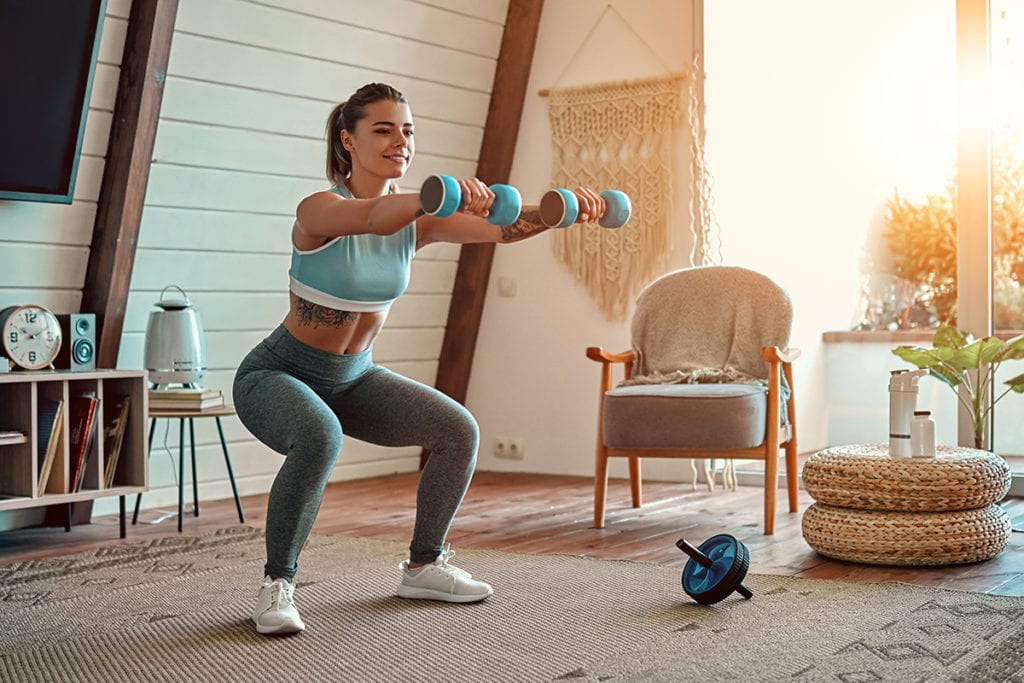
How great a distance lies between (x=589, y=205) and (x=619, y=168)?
272 centimetres

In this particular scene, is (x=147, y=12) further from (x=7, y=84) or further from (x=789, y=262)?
(x=789, y=262)

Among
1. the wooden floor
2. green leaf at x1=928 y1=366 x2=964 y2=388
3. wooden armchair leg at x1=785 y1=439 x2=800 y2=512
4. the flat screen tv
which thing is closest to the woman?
the wooden floor

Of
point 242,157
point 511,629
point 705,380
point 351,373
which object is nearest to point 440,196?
point 351,373

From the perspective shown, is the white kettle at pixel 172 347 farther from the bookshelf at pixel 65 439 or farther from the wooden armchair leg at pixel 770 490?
the wooden armchair leg at pixel 770 490

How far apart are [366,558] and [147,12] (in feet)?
6.03

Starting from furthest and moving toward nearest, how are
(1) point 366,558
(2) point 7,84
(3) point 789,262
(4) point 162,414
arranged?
(3) point 789,262, (4) point 162,414, (2) point 7,84, (1) point 366,558

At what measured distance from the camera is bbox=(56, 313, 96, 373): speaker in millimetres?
3809

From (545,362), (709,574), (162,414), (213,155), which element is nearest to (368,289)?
(709,574)

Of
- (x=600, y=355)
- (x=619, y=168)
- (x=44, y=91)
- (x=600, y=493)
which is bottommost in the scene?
(x=600, y=493)

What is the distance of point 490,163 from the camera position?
5.34 metres

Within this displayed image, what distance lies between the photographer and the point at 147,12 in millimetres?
3779

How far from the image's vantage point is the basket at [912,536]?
306 cm

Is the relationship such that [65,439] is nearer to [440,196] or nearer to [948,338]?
[440,196]

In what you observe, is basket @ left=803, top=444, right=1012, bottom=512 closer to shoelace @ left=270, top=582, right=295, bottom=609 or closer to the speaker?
shoelace @ left=270, top=582, right=295, bottom=609
